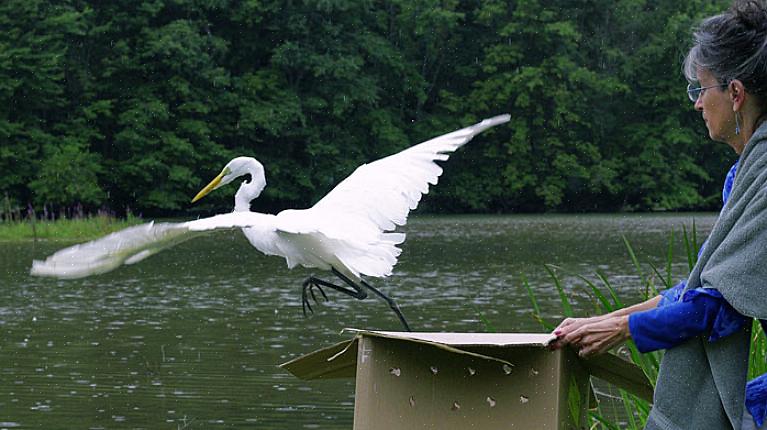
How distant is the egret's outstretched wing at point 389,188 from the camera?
257 inches

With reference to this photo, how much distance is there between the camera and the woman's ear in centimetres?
206

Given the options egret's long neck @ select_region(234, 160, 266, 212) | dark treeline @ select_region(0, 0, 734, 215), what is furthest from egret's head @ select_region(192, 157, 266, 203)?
dark treeline @ select_region(0, 0, 734, 215)

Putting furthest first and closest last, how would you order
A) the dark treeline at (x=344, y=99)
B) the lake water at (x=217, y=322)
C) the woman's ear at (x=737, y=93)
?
1. the dark treeline at (x=344, y=99)
2. the lake water at (x=217, y=322)
3. the woman's ear at (x=737, y=93)

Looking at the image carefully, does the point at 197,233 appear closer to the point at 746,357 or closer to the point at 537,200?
the point at 746,357

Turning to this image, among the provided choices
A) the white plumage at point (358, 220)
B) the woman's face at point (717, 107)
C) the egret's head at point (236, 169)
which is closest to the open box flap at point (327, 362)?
the woman's face at point (717, 107)

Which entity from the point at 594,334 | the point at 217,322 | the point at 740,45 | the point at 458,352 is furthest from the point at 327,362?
the point at 217,322

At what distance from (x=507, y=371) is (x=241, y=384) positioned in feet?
21.1

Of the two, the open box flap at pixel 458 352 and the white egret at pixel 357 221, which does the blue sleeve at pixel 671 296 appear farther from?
the white egret at pixel 357 221

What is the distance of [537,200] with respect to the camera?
44.3 meters

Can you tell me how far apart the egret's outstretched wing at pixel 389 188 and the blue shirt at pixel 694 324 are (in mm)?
4254

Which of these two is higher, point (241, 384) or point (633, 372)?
point (633, 372)

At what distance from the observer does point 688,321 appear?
2.01m

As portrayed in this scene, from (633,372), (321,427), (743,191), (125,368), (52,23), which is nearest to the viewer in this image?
(743,191)

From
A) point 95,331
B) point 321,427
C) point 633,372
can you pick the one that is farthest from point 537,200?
point 633,372
